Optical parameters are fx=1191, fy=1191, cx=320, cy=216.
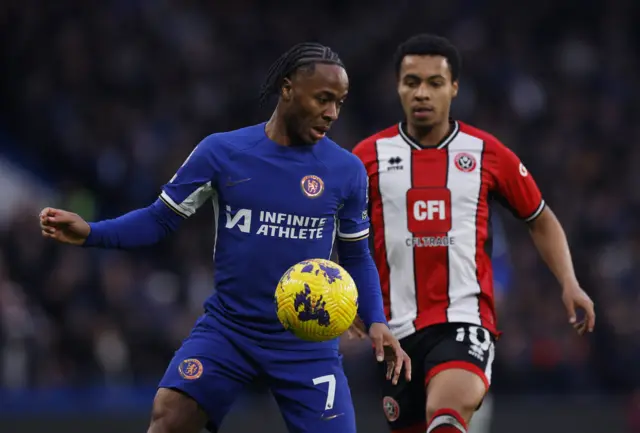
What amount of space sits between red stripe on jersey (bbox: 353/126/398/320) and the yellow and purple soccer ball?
1386mm

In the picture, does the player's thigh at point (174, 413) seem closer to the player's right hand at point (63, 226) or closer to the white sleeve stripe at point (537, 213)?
the player's right hand at point (63, 226)

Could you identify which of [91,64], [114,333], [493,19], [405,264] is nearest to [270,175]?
[405,264]

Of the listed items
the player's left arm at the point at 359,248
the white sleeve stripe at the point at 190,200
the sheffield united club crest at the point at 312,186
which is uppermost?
the sheffield united club crest at the point at 312,186

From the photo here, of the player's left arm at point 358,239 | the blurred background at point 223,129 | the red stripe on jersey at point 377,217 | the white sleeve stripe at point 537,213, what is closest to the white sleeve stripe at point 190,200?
the player's left arm at point 358,239

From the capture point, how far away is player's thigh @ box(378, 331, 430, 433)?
246 inches

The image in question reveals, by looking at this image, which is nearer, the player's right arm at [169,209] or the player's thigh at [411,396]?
the player's right arm at [169,209]

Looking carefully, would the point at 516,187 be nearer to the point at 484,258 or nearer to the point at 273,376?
the point at 484,258

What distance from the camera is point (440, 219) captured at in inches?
250

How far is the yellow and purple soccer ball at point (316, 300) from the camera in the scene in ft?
16.0

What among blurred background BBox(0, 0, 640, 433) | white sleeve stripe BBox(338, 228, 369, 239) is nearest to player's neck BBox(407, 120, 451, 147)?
white sleeve stripe BBox(338, 228, 369, 239)

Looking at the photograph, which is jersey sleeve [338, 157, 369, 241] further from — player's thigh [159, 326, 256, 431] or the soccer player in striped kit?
the soccer player in striped kit

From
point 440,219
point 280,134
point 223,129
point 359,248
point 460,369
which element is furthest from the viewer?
point 223,129

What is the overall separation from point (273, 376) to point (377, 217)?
150 centimetres

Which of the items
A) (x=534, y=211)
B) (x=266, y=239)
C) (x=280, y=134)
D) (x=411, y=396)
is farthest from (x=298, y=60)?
(x=411, y=396)
